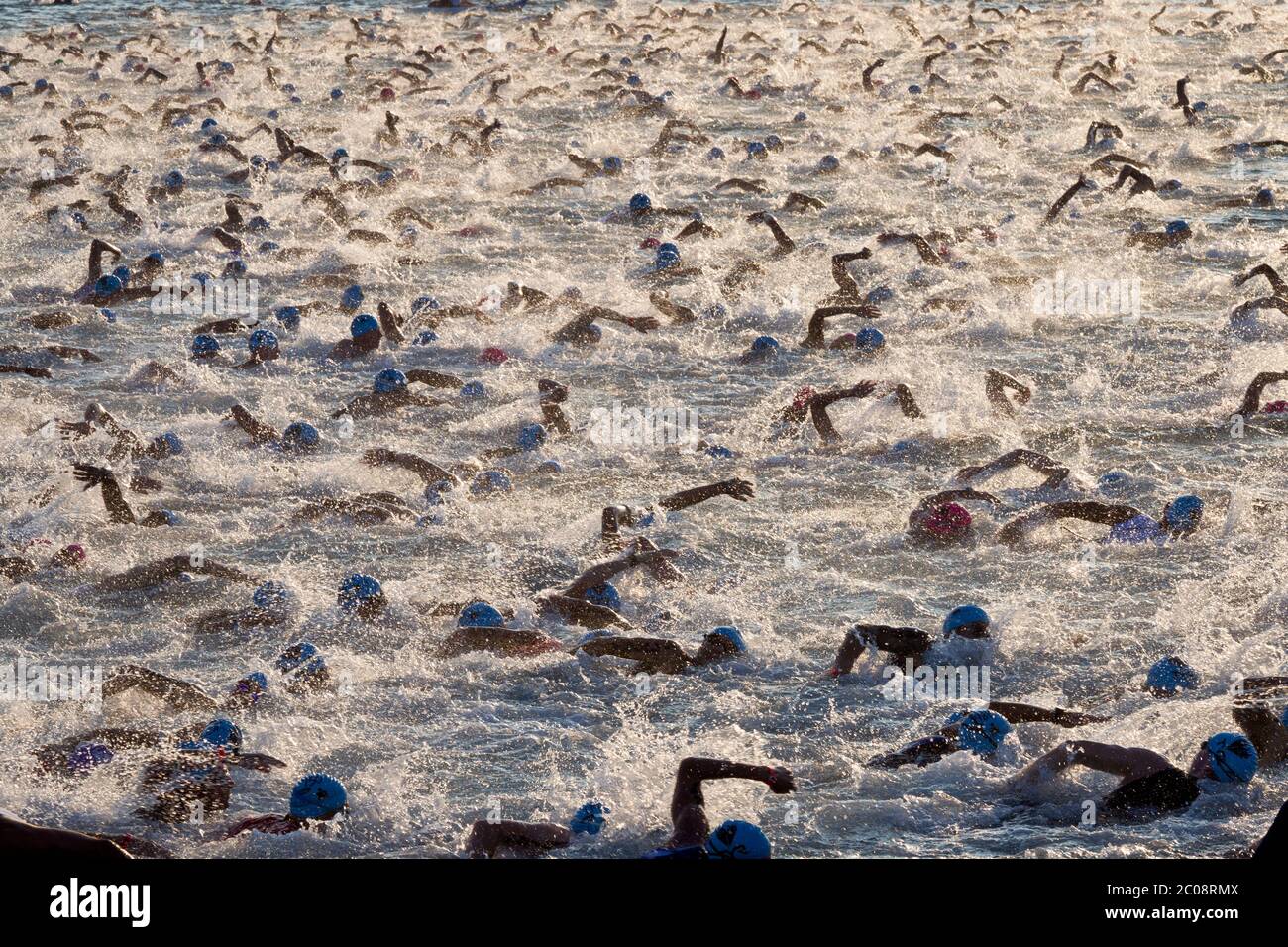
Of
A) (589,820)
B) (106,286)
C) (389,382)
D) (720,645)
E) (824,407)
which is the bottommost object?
(589,820)

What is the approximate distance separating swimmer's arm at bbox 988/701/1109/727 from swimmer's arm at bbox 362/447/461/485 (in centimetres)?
489

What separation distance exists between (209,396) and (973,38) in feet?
70.5

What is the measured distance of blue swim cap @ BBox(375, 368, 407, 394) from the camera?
1309 centimetres

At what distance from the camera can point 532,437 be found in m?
11.9

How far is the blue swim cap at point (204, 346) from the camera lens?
46.8 feet

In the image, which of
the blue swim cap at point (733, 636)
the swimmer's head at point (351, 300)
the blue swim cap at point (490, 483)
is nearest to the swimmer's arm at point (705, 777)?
the blue swim cap at point (733, 636)

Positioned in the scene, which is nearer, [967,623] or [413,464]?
[967,623]

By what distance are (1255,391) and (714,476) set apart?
4.48m

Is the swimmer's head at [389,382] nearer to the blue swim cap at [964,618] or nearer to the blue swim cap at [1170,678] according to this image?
the blue swim cap at [964,618]

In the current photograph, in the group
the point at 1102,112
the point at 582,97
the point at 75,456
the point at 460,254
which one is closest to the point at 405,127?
the point at 582,97

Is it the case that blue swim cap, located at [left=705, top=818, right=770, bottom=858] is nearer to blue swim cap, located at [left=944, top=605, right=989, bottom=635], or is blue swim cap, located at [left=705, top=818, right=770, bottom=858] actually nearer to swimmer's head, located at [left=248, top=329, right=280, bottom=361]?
blue swim cap, located at [left=944, top=605, right=989, bottom=635]

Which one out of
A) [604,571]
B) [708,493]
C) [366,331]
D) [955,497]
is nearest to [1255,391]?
[955,497]

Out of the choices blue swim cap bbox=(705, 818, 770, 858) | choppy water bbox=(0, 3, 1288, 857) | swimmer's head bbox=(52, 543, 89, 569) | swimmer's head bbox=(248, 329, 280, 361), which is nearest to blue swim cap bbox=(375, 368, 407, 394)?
choppy water bbox=(0, 3, 1288, 857)

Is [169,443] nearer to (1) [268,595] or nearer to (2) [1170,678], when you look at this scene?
(1) [268,595]
